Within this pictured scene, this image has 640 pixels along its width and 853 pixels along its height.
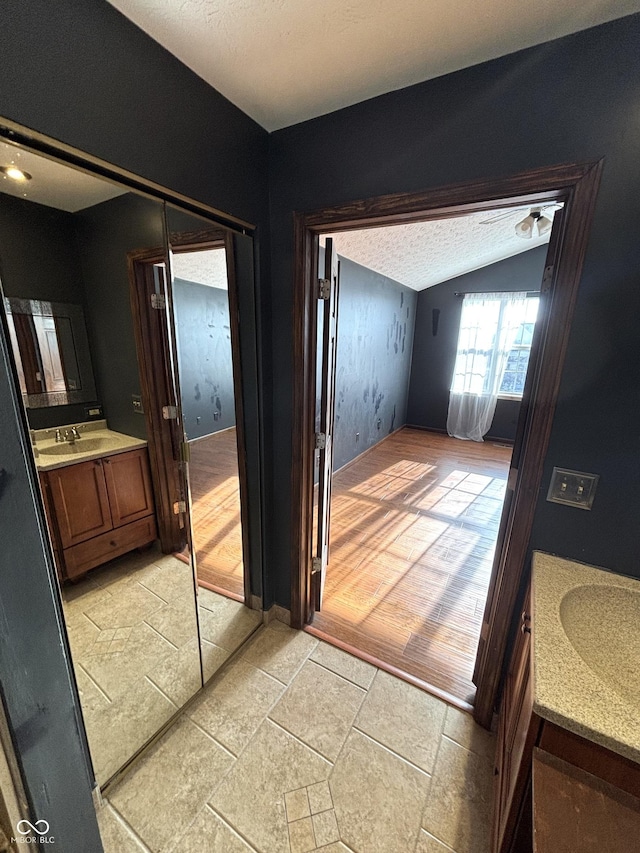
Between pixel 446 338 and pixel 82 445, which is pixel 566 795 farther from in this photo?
pixel 446 338

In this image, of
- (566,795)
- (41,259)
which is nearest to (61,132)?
(41,259)

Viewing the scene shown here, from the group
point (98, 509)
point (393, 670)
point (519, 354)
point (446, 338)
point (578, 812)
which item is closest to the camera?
point (578, 812)

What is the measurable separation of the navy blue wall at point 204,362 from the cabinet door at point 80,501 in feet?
3.99

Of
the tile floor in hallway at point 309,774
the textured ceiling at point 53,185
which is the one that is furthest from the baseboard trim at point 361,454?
the textured ceiling at point 53,185

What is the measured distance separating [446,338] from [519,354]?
116 centimetres

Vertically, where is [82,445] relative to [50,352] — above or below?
below

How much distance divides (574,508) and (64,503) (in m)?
1.93

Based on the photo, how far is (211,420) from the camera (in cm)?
350

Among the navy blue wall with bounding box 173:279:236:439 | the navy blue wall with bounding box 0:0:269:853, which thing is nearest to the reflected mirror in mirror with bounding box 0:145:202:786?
the navy blue wall with bounding box 0:0:269:853

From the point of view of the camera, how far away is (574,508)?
1126 mm

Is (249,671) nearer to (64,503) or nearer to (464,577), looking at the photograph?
(64,503)

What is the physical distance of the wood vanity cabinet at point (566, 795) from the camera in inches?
24.0

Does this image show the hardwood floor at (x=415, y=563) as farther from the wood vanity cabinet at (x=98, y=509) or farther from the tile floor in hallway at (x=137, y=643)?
the wood vanity cabinet at (x=98, y=509)

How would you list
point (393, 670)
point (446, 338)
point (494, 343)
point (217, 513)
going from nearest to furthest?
point (393, 670), point (217, 513), point (494, 343), point (446, 338)
